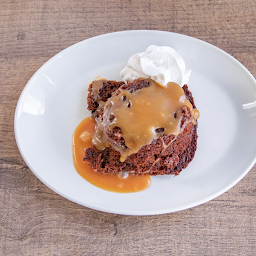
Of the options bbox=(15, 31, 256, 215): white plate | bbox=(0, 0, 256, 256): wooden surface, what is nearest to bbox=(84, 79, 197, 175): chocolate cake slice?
bbox=(15, 31, 256, 215): white plate

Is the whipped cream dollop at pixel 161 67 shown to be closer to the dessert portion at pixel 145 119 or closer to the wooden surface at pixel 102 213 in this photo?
the dessert portion at pixel 145 119

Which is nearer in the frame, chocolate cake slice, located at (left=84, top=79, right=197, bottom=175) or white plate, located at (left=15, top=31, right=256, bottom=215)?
chocolate cake slice, located at (left=84, top=79, right=197, bottom=175)

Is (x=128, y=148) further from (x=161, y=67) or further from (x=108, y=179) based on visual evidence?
(x=161, y=67)

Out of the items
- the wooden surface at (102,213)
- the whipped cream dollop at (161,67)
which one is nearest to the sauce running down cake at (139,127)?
the whipped cream dollop at (161,67)

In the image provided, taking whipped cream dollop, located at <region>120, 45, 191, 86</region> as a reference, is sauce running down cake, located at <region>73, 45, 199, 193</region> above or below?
below

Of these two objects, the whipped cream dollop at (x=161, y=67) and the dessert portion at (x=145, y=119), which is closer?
the dessert portion at (x=145, y=119)

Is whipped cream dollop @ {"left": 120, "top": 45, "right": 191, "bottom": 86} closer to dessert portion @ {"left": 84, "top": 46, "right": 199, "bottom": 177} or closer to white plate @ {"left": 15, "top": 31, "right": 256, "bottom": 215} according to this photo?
dessert portion @ {"left": 84, "top": 46, "right": 199, "bottom": 177}

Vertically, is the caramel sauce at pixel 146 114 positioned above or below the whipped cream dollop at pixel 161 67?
below
